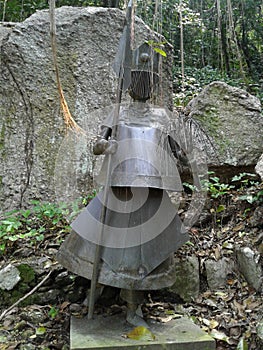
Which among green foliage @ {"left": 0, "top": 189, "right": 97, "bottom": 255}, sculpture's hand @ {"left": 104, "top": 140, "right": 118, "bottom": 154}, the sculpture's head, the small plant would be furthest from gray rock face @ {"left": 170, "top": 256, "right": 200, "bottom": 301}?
the sculpture's head

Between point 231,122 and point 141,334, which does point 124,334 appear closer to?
point 141,334

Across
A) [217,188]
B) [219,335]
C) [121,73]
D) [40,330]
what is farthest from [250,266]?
[121,73]

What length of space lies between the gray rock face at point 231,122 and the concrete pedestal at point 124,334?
2.09 m

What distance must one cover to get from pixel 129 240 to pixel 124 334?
0.60m

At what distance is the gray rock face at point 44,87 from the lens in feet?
13.9

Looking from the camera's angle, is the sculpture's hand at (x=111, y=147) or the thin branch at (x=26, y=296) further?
the thin branch at (x=26, y=296)

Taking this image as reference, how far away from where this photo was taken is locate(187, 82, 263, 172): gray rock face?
4.54 metres

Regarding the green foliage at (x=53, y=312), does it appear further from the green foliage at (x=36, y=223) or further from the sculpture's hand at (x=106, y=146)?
the sculpture's hand at (x=106, y=146)

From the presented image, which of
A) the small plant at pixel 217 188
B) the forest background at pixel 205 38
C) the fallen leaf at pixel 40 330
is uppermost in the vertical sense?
the forest background at pixel 205 38

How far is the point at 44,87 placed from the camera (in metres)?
4.49

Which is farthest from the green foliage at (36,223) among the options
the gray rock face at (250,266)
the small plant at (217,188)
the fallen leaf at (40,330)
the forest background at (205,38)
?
the forest background at (205,38)

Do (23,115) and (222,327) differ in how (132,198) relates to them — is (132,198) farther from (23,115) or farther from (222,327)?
(23,115)

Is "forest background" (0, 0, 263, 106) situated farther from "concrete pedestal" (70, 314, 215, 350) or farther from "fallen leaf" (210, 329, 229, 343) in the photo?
"concrete pedestal" (70, 314, 215, 350)

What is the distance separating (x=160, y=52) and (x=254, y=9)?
568 centimetres
